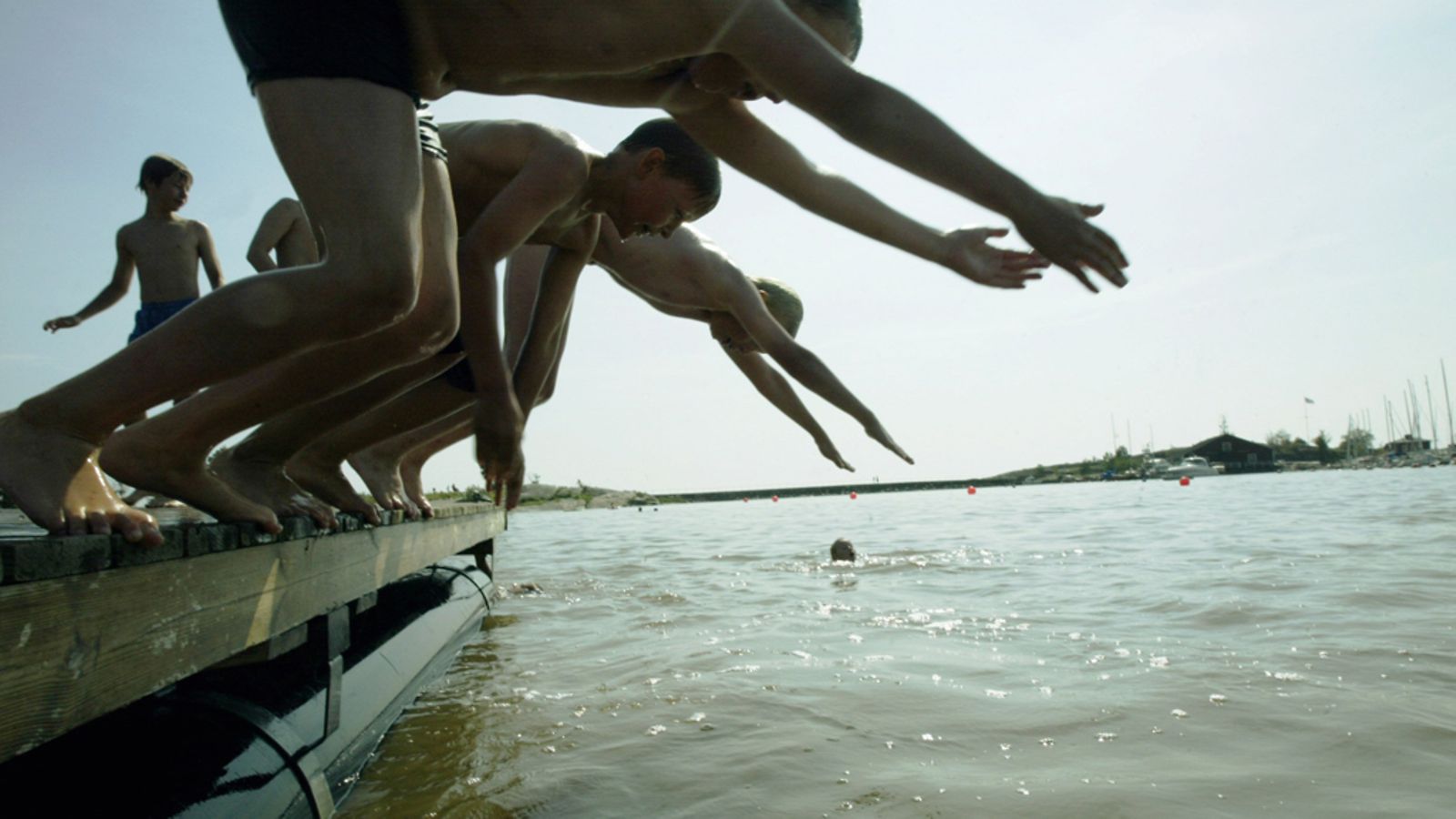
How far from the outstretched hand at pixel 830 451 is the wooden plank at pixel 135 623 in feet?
8.63

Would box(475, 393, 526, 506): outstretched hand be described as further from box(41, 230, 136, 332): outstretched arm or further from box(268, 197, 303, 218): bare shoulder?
box(41, 230, 136, 332): outstretched arm

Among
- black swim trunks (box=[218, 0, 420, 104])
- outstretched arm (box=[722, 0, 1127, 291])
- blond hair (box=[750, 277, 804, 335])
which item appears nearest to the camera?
outstretched arm (box=[722, 0, 1127, 291])

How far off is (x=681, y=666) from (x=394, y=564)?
157 cm

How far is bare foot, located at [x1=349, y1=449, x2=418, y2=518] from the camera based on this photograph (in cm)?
404

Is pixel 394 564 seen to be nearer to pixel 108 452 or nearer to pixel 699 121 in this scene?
pixel 108 452

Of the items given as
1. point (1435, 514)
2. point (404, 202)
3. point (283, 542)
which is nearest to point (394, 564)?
point (283, 542)

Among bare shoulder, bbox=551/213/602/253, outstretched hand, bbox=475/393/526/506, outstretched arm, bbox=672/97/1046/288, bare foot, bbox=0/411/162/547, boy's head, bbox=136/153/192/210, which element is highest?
boy's head, bbox=136/153/192/210

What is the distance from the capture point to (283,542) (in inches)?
83.0

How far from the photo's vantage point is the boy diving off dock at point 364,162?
5.38 feet

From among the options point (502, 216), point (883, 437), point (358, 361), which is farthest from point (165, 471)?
point (883, 437)

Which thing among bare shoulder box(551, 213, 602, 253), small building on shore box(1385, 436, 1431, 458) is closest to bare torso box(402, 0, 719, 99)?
bare shoulder box(551, 213, 602, 253)

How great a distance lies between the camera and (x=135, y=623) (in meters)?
1.46

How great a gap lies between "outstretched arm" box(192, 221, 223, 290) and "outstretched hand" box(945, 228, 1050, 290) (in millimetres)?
5262

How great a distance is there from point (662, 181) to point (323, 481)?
61.9 inches
